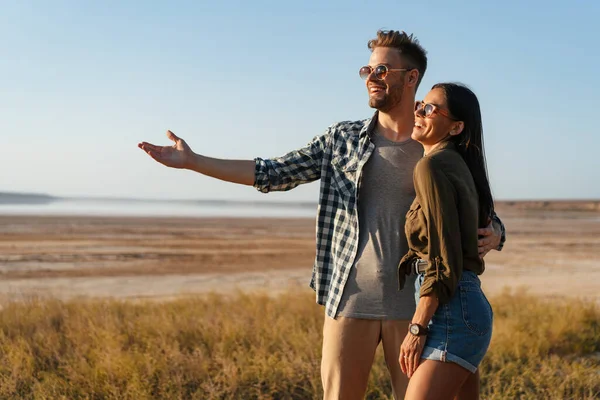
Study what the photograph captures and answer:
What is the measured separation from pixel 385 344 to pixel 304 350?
11.1 ft

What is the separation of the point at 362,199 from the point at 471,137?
747 millimetres

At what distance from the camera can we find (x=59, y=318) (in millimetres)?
7887

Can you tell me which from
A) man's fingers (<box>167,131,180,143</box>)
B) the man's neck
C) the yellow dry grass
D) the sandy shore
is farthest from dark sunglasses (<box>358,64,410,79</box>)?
the sandy shore

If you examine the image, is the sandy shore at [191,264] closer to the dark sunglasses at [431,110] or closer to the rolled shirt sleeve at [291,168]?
the rolled shirt sleeve at [291,168]

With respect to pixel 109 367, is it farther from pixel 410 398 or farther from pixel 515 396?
pixel 410 398

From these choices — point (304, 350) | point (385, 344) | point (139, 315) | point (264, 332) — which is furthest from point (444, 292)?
point (139, 315)

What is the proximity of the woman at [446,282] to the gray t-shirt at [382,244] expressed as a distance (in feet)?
1.73

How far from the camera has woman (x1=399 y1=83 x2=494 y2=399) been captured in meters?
2.47

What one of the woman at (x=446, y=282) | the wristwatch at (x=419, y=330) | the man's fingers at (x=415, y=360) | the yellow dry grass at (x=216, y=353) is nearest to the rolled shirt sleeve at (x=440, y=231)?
the woman at (x=446, y=282)

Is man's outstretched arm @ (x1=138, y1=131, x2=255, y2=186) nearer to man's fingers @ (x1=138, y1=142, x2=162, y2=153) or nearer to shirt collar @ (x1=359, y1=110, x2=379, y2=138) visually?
man's fingers @ (x1=138, y1=142, x2=162, y2=153)

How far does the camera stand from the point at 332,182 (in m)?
3.48

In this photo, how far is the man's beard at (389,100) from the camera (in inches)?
132

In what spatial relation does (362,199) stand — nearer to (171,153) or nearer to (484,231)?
(484,231)

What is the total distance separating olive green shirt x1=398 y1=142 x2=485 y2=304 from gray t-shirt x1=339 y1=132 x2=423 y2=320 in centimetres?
Answer: 60
